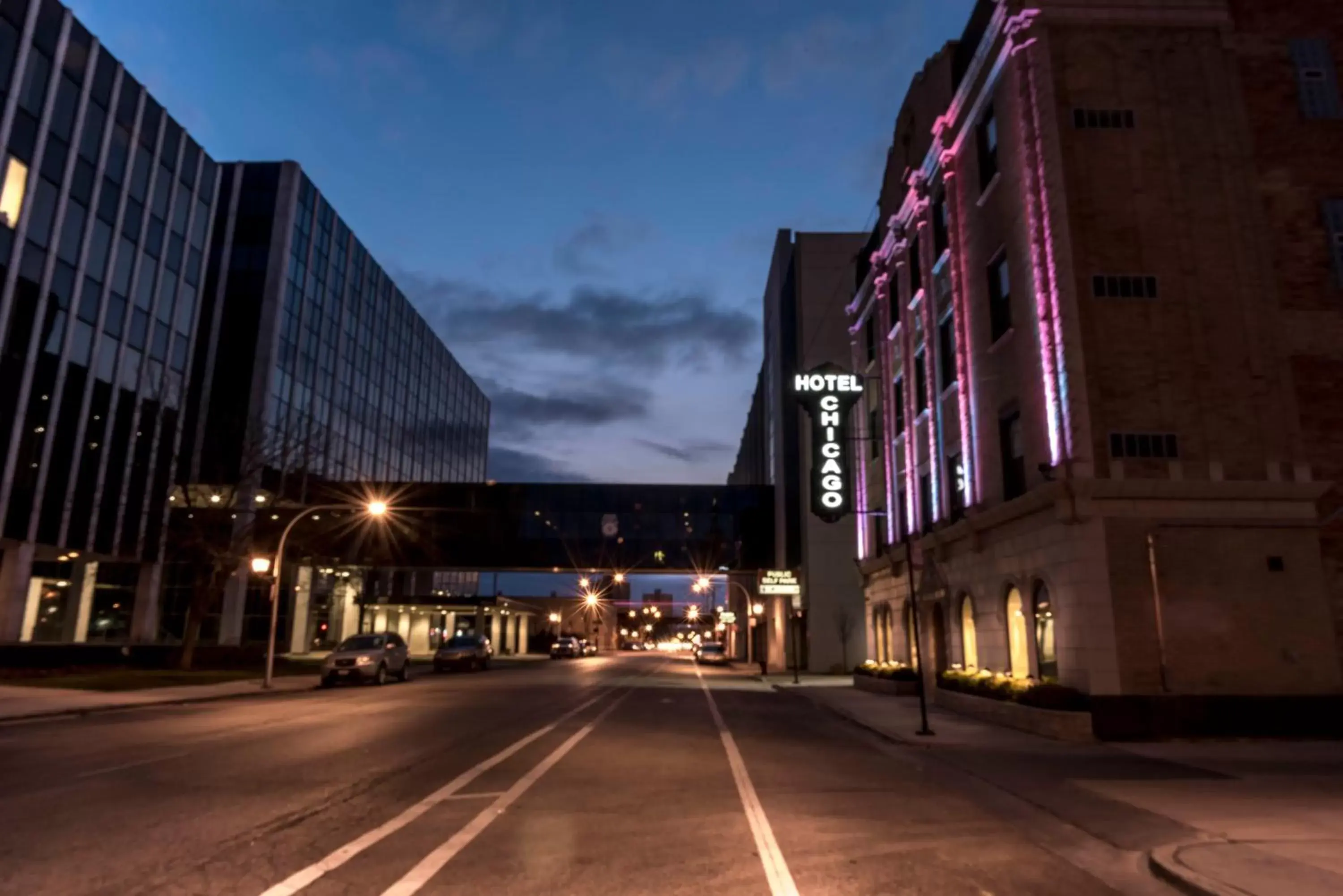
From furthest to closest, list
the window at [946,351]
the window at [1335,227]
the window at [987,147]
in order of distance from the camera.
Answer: the window at [946,351] → the window at [987,147] → the window at [1335,227]

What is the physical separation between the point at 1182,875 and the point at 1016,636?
47.4 feet

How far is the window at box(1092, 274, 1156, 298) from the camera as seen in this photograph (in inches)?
728

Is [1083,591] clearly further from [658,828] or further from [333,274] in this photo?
[333,274]

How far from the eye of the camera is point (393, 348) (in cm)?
7531

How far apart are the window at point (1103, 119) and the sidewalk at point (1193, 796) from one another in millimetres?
12723

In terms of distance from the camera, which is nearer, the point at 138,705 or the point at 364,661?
the point at 138,705

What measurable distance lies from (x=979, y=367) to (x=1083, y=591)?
737 cm

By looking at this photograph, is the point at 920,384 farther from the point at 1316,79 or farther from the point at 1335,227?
the point at 1316,79

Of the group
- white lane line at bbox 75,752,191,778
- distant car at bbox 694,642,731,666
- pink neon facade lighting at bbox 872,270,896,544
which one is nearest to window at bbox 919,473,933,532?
pink neon facade lighting at bbox 872,270,896,544

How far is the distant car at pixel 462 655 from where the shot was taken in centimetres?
4431

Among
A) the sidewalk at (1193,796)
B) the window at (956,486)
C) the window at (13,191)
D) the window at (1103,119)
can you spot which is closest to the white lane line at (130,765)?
the sidewalk at (1193,796)

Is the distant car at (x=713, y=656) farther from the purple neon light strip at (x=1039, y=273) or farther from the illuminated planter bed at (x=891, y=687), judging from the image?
the purple neon light strip at (x=1039, y=273)

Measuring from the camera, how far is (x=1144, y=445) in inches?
698

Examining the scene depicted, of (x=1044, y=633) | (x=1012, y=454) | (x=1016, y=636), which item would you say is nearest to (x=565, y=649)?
(x=1016, y=636)
